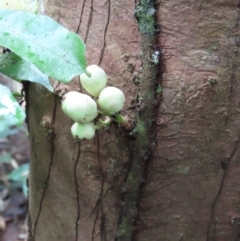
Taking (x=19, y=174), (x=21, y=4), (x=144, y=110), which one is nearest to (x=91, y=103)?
(x=144, y=110)

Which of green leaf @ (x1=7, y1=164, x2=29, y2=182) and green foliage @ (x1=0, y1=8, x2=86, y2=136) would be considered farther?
green leaf @ (x1=7, y1=164, x2=29, y2=182)

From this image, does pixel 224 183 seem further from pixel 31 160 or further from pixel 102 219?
pixel 31 160

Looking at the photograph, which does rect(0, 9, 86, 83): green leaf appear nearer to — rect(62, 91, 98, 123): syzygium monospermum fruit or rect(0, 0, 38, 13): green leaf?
rect(62, 91, 98, 123): syzygium monospermum fruit

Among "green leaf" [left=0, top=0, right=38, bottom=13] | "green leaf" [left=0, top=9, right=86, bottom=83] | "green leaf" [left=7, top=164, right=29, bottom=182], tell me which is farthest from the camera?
"green leaf" [left=7, top=164, right=29, bottom=182]

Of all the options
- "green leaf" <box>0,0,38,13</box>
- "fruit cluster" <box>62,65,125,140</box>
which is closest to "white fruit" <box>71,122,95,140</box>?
"fruit cluster" <box>62,65,125,140</box>

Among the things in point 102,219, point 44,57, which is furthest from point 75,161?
point 44,57

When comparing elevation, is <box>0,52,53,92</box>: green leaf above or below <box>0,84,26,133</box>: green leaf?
above

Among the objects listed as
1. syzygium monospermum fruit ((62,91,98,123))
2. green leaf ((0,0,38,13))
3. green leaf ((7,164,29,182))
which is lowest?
green leaf ((7,164,29,182))

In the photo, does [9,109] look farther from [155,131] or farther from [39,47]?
[155,131]
